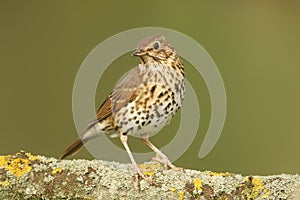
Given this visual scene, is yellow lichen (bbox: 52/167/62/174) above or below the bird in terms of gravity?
below

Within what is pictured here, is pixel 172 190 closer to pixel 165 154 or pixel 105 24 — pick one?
pixel 165 154

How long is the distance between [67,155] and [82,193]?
2.11ft

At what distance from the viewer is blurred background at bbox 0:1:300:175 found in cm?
450

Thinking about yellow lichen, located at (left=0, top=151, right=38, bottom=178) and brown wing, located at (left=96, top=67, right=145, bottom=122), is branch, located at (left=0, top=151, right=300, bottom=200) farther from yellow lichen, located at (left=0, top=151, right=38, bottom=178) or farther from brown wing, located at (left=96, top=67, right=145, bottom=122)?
brown wing, located at (left=96, top=67, right=145, bottom=122)

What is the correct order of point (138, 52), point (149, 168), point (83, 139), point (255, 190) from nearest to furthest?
A: point (255, 190), point (149, 168), point (138, 52), point (83, 139)

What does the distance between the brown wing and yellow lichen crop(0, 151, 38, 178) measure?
1.93 ft

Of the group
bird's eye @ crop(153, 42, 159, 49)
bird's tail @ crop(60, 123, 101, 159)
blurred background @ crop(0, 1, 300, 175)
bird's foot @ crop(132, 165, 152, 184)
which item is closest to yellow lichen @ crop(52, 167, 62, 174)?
bird's foot @ crop(132, 165, 152, 184)

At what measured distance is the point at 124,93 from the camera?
10.3ft

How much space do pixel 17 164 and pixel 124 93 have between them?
0.67 metres

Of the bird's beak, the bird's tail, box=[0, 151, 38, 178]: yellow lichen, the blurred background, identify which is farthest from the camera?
the blurred background

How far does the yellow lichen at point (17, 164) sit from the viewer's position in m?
2.63

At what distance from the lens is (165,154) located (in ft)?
10.6

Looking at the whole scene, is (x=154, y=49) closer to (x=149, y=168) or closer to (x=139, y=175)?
(x=149, y=168)

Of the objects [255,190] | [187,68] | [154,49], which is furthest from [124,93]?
[187,68]
